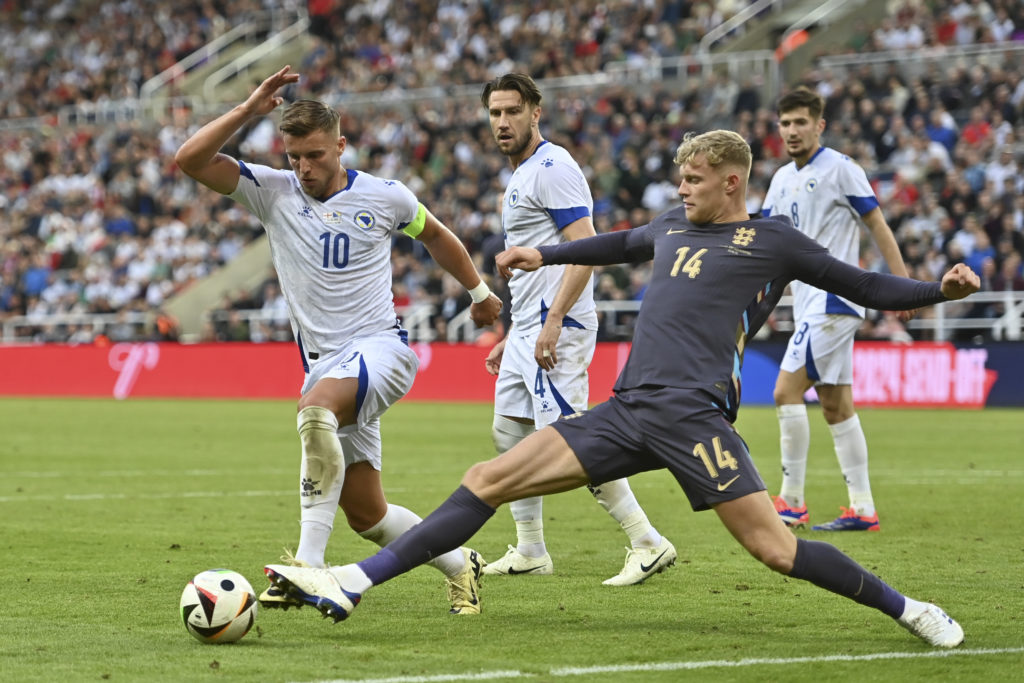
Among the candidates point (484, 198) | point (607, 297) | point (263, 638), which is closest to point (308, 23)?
point (484, 198)

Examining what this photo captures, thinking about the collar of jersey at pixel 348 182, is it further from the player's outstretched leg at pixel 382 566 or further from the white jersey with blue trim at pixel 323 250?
the player's outstretched leg at pixel 382 566

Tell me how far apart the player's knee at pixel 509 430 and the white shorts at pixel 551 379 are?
0.30 ft

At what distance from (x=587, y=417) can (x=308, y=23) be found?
37.2 meters

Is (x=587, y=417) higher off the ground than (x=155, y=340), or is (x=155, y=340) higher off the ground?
(x=587, y=417)

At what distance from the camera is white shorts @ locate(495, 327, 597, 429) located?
7.70m

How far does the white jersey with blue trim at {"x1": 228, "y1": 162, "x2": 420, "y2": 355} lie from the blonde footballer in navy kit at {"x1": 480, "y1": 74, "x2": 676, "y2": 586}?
104 centimetres

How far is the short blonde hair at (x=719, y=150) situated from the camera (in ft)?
19.2

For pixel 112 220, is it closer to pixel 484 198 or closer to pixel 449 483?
pixel 484 198

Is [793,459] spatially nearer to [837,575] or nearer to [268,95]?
[837,575]

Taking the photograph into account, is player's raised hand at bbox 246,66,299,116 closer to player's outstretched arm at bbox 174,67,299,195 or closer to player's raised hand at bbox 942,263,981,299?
player's outstretched arm at bbox 174,67,299,195

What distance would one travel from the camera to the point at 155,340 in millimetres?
30547

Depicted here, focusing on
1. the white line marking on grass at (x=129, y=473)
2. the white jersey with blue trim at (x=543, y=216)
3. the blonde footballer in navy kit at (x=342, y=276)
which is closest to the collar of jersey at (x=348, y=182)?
the blonde footballer in navy kit at (x=342, y=276)

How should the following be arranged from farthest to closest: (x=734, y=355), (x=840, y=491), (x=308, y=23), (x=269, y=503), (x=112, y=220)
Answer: (x=308, y=23), (x=112, y=220), (x=840, y=491), (x=269, y=503), (x=734, y=355)

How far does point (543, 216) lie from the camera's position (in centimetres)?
779
